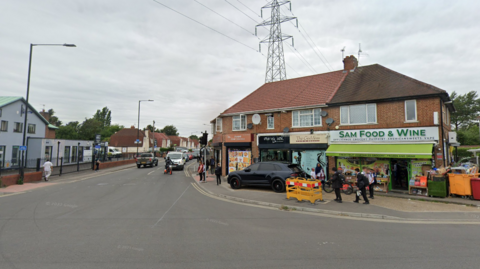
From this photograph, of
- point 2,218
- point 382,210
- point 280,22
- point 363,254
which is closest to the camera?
point 363,254

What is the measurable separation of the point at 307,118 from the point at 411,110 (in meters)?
5.81

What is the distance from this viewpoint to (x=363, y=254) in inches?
197

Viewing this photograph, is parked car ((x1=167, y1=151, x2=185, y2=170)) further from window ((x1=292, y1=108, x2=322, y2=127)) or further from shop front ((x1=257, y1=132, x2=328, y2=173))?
window ((x1=292, y1=108, x2=322, y2=127))

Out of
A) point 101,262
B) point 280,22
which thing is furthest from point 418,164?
point 280,22

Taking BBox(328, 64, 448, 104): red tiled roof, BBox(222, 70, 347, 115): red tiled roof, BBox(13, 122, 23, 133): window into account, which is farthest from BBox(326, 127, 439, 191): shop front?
BBox(13, 122, 23, 133): window

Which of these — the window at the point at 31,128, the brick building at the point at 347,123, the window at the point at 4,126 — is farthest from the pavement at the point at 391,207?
the window at the point at 31,128

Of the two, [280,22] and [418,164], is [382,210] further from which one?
[280,22]

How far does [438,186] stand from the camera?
11.0 m

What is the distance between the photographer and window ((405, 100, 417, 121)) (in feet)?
42.1

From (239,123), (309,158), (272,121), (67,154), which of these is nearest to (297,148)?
(309,158)

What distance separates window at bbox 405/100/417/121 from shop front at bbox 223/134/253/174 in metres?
10.0

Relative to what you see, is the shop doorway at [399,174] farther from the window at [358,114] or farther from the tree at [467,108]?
the tree at [467,108]

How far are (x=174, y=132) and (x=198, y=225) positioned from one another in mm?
111007

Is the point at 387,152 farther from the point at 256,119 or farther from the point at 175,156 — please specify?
the point at 175,156
